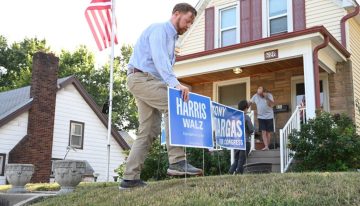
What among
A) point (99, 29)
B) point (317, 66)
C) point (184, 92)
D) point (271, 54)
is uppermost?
point (99, 29)

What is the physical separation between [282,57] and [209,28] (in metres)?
4.73

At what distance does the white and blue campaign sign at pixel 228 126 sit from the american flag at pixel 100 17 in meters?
6.74

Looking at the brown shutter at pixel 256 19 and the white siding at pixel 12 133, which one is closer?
the brown shutter at pixel 256 19

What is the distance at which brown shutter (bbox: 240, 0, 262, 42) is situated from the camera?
14227 millimetres

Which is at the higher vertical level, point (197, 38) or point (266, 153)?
point (197, 38)

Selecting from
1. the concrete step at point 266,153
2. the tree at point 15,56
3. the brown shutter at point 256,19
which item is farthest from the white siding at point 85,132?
the tree at point 15,56

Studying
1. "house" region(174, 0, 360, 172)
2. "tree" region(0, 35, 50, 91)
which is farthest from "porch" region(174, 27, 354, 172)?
"tree" region(0, 35, 50, 91)

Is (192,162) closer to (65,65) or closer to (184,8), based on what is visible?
(184,8)

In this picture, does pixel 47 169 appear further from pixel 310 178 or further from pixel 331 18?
pixel 310 178

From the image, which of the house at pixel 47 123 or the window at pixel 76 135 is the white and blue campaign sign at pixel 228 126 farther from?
the window at pixel 76 135

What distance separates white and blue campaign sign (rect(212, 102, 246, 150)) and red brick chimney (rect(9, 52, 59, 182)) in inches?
511

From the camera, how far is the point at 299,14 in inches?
532

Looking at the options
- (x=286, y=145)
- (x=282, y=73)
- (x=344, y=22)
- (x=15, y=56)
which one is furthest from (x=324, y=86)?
(x=15, y=56)

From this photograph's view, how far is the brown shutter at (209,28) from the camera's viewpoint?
15.2 m
